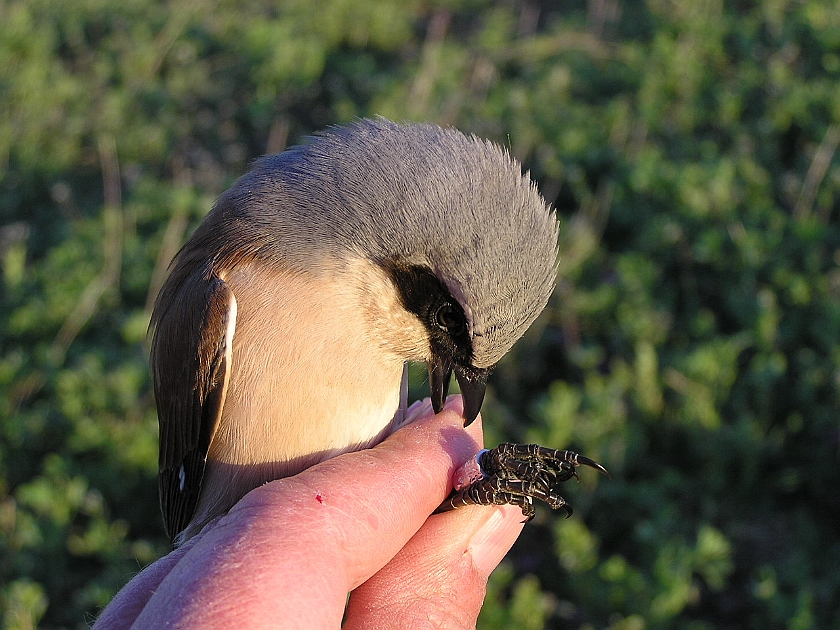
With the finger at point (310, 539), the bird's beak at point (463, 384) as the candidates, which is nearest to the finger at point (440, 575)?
the finger at point (310, 539)

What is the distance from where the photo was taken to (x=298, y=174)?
3053 mm

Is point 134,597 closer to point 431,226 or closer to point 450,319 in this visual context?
point 450,319

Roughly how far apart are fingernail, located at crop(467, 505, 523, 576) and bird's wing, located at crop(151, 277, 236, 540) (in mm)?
947

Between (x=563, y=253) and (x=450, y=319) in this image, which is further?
(x=563, y=253)

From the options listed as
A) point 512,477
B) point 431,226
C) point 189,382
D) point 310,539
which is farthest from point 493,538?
point 189,382

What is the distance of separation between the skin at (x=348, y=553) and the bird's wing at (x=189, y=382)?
50cm

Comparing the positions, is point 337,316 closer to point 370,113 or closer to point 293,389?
point 293,389

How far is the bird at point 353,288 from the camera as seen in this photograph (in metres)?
2.81

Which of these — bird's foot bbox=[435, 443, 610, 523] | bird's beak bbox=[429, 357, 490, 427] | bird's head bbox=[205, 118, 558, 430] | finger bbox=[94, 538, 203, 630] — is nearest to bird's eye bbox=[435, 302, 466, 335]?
bird's head bbox=[205, 118, 558, 430]

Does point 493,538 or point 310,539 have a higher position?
point 310,539

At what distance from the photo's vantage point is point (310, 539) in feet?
8.13

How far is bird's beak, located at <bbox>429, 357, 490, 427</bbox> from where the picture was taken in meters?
3.07

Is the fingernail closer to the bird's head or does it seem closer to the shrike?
the shrike

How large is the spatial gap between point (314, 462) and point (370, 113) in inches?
192
